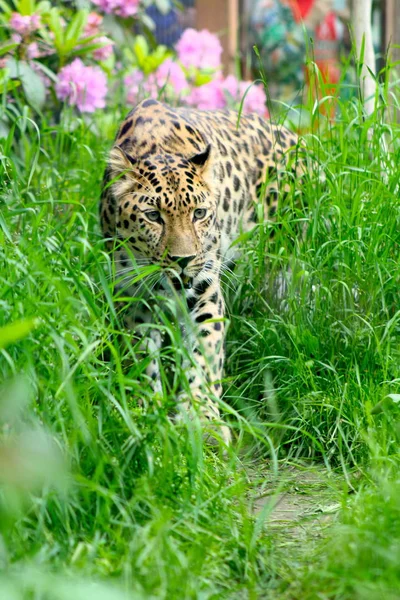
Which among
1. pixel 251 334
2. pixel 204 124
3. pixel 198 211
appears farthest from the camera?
pixel 204 124

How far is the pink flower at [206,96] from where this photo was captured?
6.36 meters

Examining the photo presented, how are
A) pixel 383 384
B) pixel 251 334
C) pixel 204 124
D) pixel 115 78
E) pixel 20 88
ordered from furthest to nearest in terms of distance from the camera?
pixel 115 78 → pixel 20 88 → pixel 204 124 → pixel 251 334 → pixel 383 384

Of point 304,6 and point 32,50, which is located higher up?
point 304,6

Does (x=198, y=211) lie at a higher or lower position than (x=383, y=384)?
higher

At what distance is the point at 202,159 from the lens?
3965mm

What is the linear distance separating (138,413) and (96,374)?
0.61 ft

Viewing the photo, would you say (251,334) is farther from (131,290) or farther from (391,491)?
(391,491)

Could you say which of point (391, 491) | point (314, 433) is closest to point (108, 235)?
point (314, 433)

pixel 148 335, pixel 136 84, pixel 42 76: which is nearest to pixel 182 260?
pixel 148 335

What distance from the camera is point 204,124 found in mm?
4707

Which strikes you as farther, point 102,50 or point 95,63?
point 95,63

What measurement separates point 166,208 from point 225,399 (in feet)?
3.07

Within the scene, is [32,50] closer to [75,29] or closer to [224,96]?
[75,29]

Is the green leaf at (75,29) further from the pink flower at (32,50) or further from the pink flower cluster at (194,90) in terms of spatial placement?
the pink flower cluster at (194,90)
